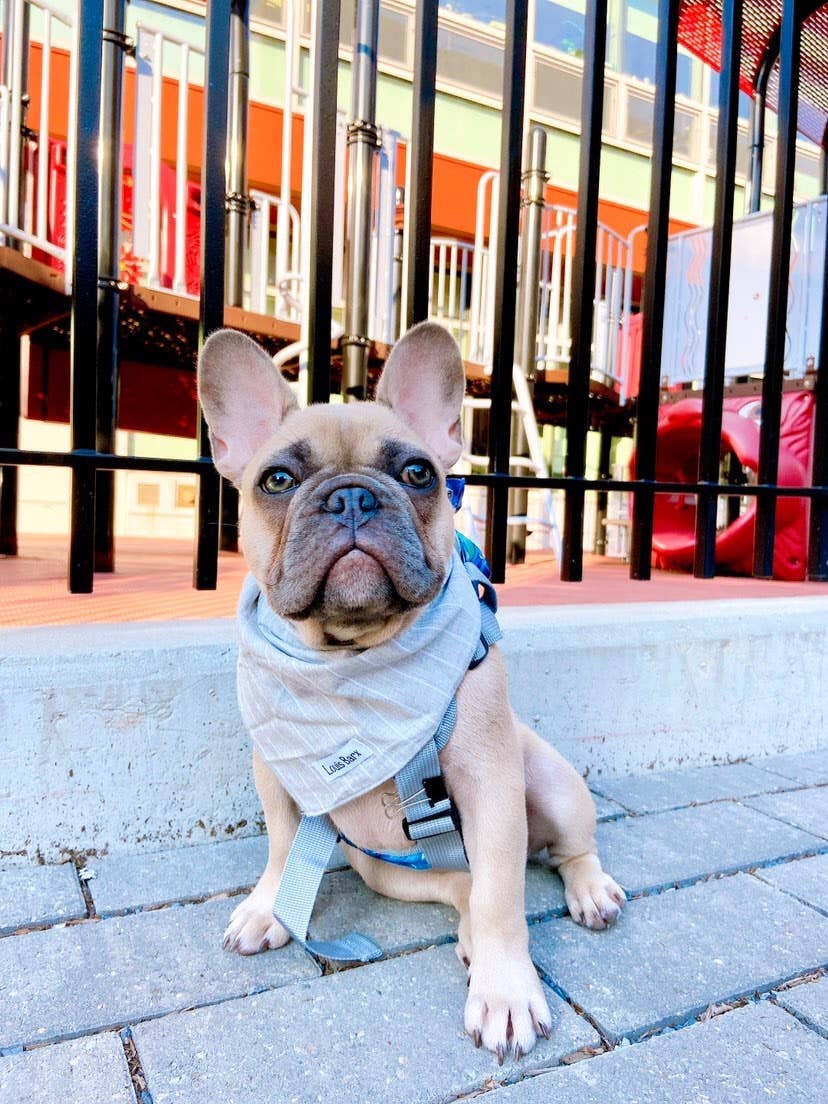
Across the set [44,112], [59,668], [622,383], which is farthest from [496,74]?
[59,668]

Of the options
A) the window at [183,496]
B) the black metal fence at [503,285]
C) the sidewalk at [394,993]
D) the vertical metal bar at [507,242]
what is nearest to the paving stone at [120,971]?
the sidewalk at [394,993]

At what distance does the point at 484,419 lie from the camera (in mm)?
8336

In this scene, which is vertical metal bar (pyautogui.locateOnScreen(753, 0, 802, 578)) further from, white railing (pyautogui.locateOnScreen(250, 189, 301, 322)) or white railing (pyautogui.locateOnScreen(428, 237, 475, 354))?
white railing (pyautogui.locateOnScreen(428, 237, 475, 354))

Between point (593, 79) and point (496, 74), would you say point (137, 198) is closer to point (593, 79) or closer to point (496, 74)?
point (593, 79)

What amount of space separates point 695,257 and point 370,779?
16.7 feet

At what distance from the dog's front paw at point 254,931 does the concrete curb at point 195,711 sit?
45cm

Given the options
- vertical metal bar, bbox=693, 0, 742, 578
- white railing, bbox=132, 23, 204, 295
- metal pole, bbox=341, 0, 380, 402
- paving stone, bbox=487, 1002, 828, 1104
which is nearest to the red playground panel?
vertical metal bar, bbox=693, 0, 742, 578

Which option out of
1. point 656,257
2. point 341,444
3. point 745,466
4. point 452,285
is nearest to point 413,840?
point 341,444

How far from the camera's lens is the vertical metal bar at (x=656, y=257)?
2898 millimetres

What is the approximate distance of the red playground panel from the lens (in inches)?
175

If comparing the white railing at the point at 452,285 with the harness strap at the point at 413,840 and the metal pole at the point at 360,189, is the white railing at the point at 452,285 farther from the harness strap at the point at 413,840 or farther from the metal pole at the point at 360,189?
the harness strap at the point at 413,840

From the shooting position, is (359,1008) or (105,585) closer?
(359,1008)

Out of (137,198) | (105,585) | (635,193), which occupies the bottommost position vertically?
(105,585)

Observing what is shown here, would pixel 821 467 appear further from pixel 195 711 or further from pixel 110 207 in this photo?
pixel 110 207
